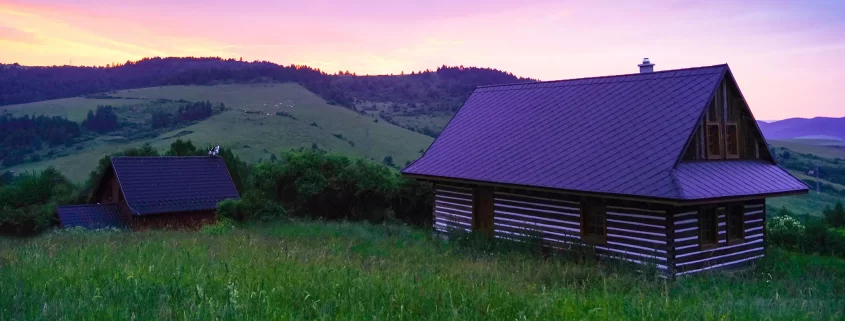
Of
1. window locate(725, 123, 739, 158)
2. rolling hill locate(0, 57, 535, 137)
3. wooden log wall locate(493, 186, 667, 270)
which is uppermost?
rolling hill locate(0, 57, 535, 137)

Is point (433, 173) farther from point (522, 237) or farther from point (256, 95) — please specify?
point (256, 95)

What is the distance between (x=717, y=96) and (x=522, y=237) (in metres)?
6.48

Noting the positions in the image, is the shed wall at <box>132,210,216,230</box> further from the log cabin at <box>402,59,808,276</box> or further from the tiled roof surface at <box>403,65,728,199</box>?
the log cabin at <box>402,59,808,276</box>

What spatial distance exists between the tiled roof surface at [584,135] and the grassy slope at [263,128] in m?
54.3

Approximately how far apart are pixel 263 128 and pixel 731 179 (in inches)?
3259

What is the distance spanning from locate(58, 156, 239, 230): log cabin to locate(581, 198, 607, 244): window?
20824 millimetres

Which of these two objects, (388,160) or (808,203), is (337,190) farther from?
(388,160)

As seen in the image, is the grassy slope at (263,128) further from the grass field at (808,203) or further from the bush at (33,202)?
the grass field at (808,203)

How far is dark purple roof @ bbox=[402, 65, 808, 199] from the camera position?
578 inches

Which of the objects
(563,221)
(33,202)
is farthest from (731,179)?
(33,202)

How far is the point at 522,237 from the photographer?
53.5 ft

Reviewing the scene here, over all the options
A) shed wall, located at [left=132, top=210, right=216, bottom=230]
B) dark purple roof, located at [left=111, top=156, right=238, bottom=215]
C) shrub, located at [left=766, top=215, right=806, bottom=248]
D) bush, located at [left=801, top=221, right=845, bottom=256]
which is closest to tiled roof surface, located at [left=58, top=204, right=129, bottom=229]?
shed wall, located at [left=132, top=210, right=216, bottom=230]

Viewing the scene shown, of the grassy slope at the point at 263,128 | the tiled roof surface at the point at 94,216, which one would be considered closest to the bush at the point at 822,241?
the tiled roof surface at the point at 94,216

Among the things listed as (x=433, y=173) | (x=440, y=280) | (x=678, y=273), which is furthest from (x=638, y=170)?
(x=440, y=280)
